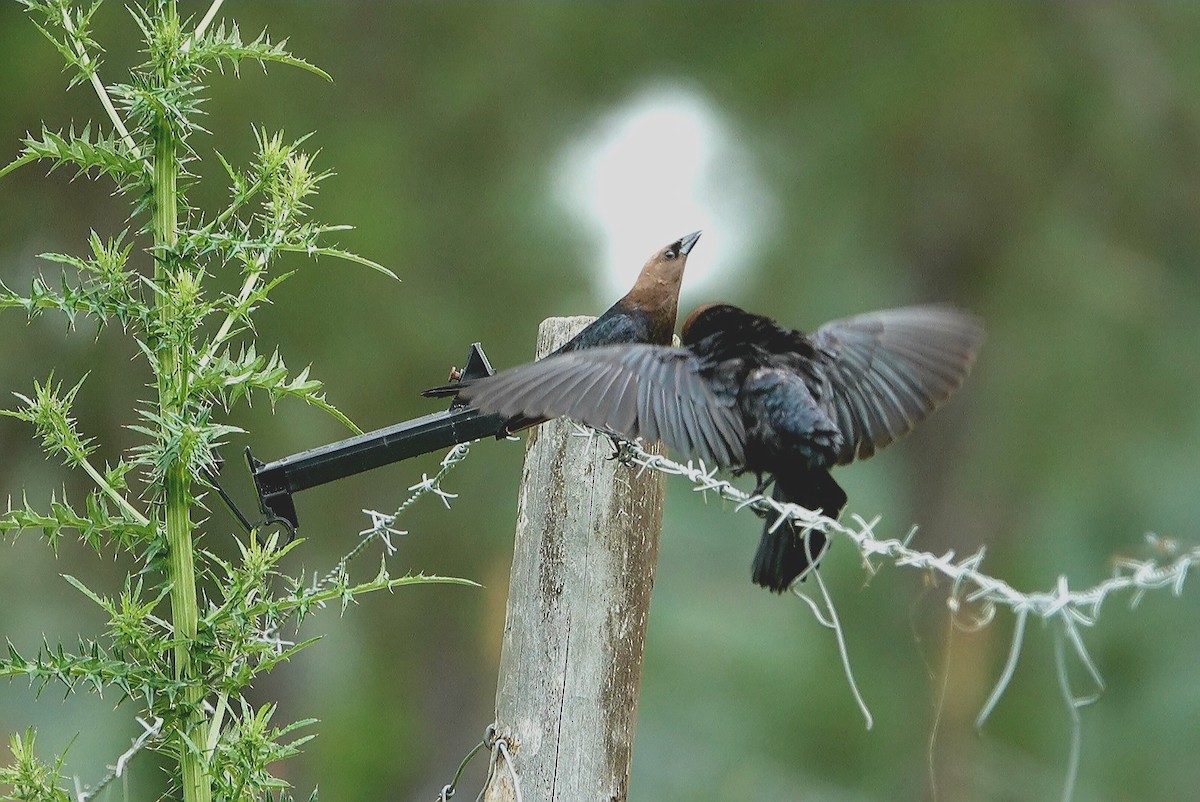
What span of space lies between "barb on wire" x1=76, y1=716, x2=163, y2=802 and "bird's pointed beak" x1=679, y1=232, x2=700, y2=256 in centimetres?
176

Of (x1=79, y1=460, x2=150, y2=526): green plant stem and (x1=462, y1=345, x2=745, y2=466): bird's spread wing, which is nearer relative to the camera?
(x1=79, y1=460, x2=150, y2=526): green plant stem

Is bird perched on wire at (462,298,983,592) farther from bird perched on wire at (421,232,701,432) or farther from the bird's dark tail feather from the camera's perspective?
bird perched on wire at (421,232,701,432)

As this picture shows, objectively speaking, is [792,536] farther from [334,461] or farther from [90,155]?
[90,155]

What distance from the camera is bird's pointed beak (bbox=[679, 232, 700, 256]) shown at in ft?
10.7

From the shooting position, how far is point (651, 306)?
317 centimetres

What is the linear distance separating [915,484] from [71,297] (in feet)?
25.5

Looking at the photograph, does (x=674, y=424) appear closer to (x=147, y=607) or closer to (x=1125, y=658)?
(x=147, y=607)

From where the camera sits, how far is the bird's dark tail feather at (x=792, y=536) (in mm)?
2693

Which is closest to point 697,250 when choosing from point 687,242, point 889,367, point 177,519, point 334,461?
point 687,242

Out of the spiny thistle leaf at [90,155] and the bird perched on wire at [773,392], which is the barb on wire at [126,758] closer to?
the bird perched on wire at [773,392]

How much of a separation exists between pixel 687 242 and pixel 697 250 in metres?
3.79

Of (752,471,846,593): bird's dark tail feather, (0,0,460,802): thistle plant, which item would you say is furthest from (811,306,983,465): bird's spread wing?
(0,0,460,802): thistle plant

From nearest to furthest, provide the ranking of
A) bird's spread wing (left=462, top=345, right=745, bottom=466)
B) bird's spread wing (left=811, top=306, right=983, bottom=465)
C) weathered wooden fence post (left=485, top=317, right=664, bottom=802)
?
bird's spread wing (left=462, top=345, right=745, bottom=466) → weathered wooden fence post (left=485, top=317, right=664, bottom=802) → bird's spread wing (left=811, top=306, right=983, bottom=465)

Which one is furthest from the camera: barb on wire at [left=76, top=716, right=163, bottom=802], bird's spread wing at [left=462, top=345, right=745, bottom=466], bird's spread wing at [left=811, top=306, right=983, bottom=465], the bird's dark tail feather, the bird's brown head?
the bird's brown head
